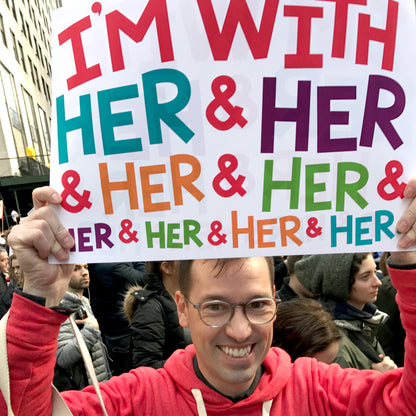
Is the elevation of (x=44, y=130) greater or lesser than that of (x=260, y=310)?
greater

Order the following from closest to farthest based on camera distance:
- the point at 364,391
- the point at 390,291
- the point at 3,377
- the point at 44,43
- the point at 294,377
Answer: the point at 3,377 < the point at 364,391 < the point at 294,377 < the point at 390,291 < the point at 44,43

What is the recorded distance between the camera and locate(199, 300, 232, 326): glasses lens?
1.23m

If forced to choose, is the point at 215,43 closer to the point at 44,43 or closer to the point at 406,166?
the point at 406,166

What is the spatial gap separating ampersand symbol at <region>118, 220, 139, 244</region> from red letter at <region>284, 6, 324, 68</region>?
1.99 ft

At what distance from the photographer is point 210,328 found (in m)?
1.23

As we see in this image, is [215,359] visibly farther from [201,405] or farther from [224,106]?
[224,106]

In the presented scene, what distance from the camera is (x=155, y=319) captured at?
2383 mm

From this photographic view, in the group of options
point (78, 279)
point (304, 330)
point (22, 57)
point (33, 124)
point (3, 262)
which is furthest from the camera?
point (33, 124)

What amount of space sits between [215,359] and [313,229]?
0.50 meters

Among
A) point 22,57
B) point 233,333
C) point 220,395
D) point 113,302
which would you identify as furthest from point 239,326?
point 22,57

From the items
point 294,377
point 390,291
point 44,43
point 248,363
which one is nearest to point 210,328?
point 248,363

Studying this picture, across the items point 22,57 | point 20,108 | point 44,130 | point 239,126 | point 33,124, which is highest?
point 22,57

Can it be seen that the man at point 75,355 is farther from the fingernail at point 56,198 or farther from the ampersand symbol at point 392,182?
the ampersand symbol at point 392,182

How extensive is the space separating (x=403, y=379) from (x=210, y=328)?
0.56m
